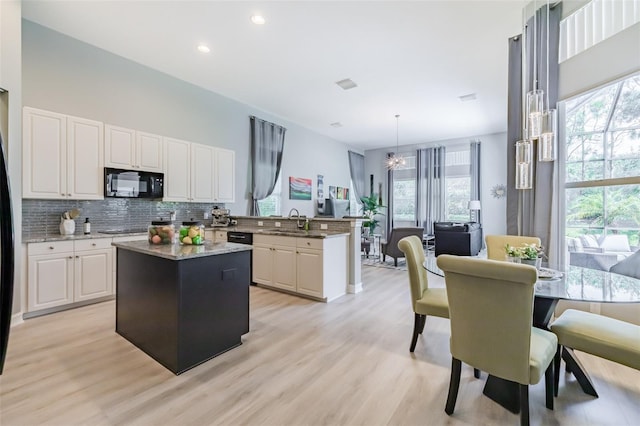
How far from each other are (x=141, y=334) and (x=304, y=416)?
1640mm

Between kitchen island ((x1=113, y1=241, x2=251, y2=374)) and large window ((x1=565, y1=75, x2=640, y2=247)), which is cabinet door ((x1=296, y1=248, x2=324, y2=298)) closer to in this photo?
kitchen island ((x1=113, y1=241, x2=251, y2=374))

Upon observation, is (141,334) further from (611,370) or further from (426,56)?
(426,56)

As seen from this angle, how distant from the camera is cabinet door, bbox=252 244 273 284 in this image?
430 cm

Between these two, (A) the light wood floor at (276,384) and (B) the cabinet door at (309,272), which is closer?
(A) the light wood floor at (276,384)

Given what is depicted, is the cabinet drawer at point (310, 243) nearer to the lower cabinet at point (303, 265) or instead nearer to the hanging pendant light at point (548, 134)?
the lower cabinet at point (303, 265)

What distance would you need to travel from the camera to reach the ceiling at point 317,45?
3143 mm

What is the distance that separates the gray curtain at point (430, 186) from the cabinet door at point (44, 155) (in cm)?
847

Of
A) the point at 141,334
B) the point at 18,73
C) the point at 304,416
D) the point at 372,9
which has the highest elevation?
the point at 372,9

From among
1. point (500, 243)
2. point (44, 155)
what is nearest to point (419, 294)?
point (500, 243)

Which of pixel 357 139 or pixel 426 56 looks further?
pixel 357 139

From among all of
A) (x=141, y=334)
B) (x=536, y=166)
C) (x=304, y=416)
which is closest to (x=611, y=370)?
(x=536, y=166)

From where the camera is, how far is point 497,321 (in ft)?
5.01

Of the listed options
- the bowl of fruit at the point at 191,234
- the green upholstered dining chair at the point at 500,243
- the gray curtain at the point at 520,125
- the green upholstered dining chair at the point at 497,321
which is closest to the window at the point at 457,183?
the gray curtain at the point at 520,125

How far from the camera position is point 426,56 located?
160 inches
